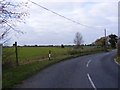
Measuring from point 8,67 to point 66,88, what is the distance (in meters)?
7.76

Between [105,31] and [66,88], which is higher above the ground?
[105,31]

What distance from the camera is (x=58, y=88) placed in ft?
35.6

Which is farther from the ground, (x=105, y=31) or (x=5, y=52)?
(x=105, y=31)

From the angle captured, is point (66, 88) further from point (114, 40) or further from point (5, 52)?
point (114, 40)

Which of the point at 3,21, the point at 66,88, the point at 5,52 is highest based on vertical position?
the point at 3,21

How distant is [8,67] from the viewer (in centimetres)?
1747

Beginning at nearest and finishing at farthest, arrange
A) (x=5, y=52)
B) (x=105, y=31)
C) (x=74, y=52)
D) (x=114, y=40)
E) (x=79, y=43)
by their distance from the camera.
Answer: (x=5, y=52) < (x=74, y=52) < (x=105, y=31) < (x=79, y=43) < (x=114, y=40)

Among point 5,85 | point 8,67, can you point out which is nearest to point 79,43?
point 8,67

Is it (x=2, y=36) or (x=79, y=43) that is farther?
(x=79, y=43)

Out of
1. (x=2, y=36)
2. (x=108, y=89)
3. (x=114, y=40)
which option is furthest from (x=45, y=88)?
(x=114, y=40)

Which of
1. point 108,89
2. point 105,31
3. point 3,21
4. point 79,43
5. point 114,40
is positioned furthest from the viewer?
point 114,40

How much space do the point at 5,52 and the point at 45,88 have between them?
6706mm

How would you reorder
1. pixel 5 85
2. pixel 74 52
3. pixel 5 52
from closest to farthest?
pixel 5 85 < pixel 5 52 < pixel 74 52

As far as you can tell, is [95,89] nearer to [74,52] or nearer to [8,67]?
[8,67]
